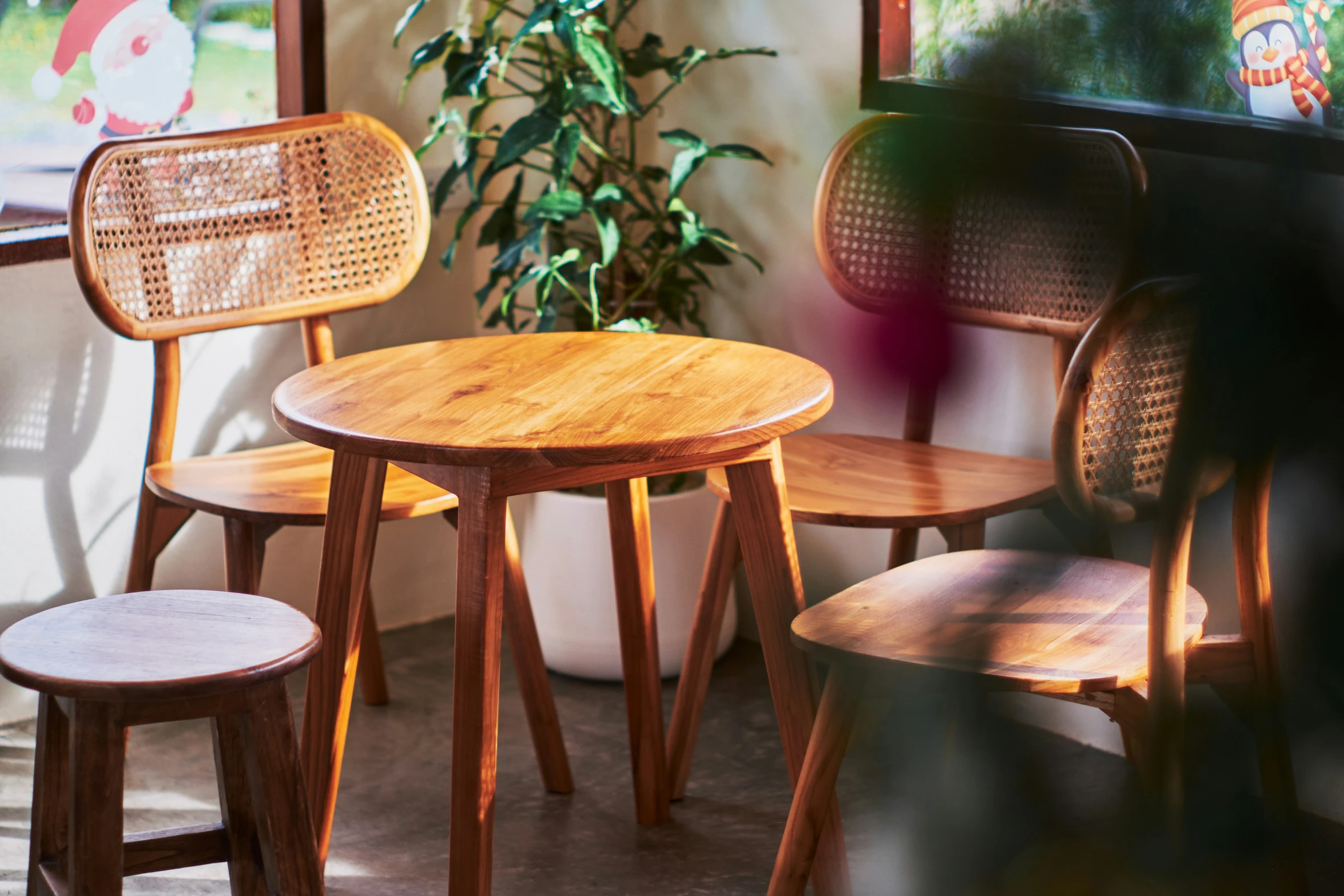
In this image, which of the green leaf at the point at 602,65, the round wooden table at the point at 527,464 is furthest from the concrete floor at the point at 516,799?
the green leaf at the point at 602,65

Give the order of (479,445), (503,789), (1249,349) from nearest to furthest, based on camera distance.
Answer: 1. (1249,349)
2. (479,445)
3. (503,789)

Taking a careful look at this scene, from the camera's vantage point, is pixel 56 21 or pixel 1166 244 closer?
pixel 1166 244

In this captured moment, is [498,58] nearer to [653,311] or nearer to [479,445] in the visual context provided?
[653,311]

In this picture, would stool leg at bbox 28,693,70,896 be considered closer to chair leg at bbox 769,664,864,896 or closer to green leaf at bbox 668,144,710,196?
chair leg at bbox 769,664,864,896

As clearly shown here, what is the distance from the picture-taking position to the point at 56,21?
2.35 m

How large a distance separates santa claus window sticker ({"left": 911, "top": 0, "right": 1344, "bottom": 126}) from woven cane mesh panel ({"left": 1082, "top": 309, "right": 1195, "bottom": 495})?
0.03 meters

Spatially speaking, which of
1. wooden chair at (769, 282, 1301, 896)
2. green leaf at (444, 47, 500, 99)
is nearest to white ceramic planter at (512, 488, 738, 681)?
green leaf at (444, 47, 500, 99)

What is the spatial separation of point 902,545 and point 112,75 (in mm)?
1591

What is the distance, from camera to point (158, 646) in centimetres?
145

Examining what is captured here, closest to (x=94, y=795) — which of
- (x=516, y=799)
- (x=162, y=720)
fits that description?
(x=162, y=720)

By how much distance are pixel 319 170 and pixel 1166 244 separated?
2249mm

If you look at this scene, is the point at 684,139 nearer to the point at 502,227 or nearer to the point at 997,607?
the point at 502,227

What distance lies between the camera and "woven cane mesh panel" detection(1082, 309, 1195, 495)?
21 cm

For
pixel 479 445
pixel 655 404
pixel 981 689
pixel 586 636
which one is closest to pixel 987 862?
pixel 981 689
